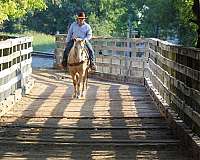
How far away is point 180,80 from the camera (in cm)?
1027

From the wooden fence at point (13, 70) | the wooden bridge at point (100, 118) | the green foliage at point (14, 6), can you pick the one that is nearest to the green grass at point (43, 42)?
the green foliage at point (14, 6)

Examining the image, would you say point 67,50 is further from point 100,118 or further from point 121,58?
point 121,58

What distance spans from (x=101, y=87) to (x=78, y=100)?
12.9 ft

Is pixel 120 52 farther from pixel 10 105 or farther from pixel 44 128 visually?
pixel 44 128

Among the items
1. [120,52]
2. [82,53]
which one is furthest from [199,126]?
[120,52]

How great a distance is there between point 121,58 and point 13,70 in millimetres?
8502

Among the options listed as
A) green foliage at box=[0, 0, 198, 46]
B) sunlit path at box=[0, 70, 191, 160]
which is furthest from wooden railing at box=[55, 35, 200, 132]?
green foliage at box=[0, 0, 198, 46]

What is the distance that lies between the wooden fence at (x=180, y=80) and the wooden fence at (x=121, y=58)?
5360 millimetres

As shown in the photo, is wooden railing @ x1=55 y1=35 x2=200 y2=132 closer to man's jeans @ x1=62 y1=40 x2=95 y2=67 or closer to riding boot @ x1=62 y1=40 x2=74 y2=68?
man's jeans @ x1=62 y1=40 x2=95 y2=67

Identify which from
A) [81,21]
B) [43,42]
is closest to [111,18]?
[43,42]

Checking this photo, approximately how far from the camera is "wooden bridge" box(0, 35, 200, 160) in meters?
8.75

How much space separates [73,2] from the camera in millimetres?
60594

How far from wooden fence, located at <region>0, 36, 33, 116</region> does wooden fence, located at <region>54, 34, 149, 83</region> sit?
416cm

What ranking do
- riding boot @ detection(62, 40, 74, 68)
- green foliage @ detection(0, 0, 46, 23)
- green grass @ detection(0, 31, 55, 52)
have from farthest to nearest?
green grass @ detection(0, 31, 55, 52) < green foliage @ detection(0, 0, 46, 23) < riding boot @ detection(62, 40, 74, 68)
